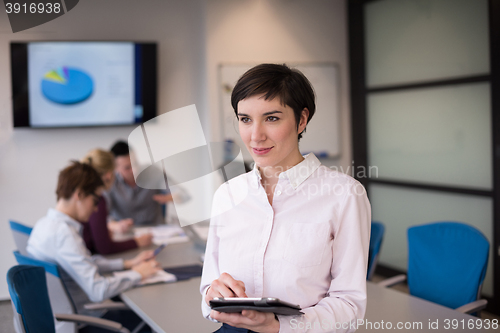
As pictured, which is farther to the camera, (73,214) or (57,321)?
(73,214)

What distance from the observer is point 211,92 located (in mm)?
4496

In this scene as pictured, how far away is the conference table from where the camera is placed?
177cm

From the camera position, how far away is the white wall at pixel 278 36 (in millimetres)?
4488

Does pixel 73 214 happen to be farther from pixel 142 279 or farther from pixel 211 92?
pixel 211 92

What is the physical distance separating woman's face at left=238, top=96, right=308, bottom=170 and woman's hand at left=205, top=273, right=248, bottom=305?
0.34 m

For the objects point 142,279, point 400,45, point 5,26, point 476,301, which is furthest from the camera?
point 400,45

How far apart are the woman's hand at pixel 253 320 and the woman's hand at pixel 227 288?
60 millimetres

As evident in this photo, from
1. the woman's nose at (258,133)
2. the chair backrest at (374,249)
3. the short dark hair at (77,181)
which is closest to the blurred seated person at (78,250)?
the short dark hair at (77,181)

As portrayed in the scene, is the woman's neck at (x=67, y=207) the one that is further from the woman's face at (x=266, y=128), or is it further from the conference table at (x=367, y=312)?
the woman's face at (x=266, y=128)

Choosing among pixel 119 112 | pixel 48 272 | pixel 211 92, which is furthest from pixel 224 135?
pixel 48 272

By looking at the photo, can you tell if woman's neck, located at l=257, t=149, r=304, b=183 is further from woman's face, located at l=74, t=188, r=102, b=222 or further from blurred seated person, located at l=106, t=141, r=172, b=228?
blurred seated person, located at l=106, t=141, r=172, b=228

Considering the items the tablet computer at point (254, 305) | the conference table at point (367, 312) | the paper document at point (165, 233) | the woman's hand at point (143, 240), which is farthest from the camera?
the paper document at point (165, 233)

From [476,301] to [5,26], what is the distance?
4164mm

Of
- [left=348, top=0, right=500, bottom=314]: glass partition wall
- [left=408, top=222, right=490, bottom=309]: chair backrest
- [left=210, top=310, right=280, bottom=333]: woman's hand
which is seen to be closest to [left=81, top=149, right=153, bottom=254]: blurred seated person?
[left=408, top=222, right=490, bottom=309]: chair backrest
